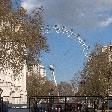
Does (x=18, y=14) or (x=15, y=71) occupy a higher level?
(x=18, y=14)

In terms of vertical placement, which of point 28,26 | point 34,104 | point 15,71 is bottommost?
point 34,104

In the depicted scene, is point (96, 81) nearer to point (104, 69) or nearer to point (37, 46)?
point (104, 69)

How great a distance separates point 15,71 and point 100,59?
39983mm

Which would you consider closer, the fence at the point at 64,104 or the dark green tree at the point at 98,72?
the fence at the point at 64,104

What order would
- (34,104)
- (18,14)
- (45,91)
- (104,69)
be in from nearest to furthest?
1. (34,104)
2. (18,14)
3. (104,69)
4. (45,91)

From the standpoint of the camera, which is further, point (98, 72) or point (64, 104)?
point (98, 72)

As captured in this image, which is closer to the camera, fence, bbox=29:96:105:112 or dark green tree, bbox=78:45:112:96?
fence, bbox=29:96:105:112

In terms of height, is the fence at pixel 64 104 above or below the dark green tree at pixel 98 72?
below

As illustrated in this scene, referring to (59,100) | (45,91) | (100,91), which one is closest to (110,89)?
(100,91)

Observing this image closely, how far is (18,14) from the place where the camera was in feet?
123

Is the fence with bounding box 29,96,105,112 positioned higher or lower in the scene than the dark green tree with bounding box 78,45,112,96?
lower

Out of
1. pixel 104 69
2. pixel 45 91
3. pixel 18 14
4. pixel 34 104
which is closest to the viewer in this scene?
pixel 34 104

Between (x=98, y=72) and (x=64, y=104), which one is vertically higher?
(x=98, y=72)

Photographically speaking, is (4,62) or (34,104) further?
(4,62)
